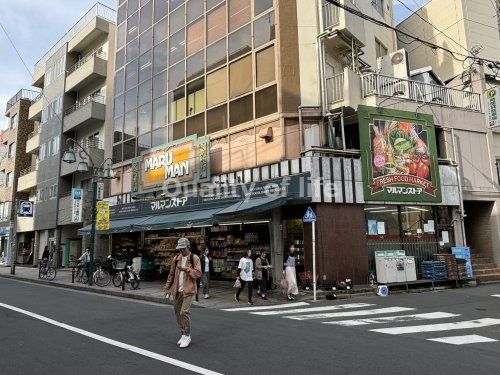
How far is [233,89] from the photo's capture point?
739 inches

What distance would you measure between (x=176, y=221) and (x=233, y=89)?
250 inches

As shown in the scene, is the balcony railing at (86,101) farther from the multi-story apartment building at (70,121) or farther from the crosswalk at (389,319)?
the crosswalk at (389,319)

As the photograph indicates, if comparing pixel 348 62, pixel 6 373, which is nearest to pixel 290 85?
pixel 348 62

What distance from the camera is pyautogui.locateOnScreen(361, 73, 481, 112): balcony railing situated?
1802cm

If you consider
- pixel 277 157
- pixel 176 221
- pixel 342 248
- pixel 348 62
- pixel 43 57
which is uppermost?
pixel 43 57

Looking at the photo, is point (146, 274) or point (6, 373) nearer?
point (6, 373)

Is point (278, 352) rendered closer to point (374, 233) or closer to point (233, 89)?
point (374, 233)

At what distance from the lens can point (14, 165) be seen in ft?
138

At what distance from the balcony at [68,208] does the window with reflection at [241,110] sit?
1478 centimetres

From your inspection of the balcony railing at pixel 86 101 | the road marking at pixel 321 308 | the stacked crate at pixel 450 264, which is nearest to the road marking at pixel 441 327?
the road marking at pixel 321 308

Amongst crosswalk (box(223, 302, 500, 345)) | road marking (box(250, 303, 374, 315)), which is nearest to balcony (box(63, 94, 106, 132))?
crosswalk (box(223, 302, 500, 345))

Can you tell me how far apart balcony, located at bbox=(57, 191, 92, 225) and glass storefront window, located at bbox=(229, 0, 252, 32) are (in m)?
16.3

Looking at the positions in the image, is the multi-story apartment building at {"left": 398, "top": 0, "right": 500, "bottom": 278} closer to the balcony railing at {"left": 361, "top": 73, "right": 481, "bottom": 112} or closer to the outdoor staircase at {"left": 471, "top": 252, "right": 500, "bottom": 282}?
the outdoor staircase at {"left": 471, "top": 252, "right": 500, "bottom": 282}

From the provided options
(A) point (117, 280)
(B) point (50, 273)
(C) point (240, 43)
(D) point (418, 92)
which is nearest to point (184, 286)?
(A) point (117, 280)
